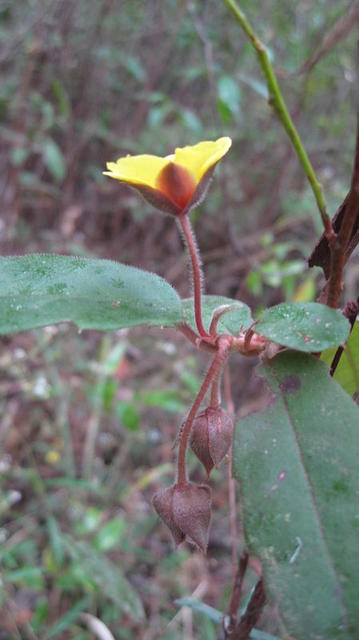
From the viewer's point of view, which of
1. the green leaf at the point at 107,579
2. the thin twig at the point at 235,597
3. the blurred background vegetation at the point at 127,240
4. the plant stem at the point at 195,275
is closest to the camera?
the plant stem at the point at 195,275

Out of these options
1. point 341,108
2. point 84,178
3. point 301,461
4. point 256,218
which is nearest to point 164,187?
point 301,461

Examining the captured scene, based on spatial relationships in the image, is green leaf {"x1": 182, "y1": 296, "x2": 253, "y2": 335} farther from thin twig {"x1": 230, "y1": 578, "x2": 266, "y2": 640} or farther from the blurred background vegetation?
the blurred background vegetation

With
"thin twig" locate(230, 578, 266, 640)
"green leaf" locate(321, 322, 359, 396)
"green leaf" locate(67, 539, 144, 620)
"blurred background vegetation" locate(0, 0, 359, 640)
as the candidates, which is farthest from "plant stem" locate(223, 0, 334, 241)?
"green leaf" locate(67, 539, 144, 620)

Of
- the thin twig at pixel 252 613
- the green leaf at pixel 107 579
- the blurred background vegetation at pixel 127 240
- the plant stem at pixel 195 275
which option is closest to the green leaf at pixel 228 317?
the plant stem at pixel 195 275

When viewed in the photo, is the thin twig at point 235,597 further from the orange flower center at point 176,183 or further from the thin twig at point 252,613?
the orange flower center at point 176,183

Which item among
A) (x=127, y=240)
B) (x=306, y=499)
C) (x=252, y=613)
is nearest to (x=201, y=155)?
(x=306, y=499)

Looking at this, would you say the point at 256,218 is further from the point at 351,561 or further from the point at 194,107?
the point at 351,561
